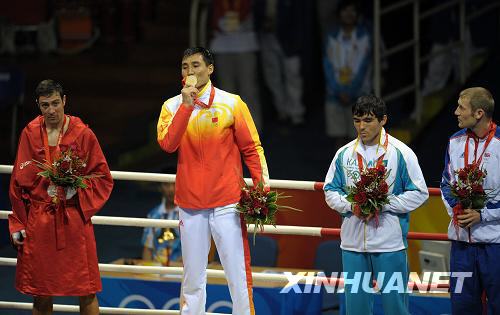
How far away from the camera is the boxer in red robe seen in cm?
812

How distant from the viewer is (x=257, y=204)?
26.1ft

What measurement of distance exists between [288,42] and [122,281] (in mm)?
5585

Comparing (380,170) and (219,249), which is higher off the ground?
(380,170)

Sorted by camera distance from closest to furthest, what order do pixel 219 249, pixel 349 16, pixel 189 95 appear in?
pixel 189 95 → pixel 219 249 → pixel 349 16

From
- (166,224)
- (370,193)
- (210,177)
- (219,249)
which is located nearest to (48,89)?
(210,177)

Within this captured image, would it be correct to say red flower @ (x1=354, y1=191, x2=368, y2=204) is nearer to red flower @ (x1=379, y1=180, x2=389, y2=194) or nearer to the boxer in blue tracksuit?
red flower @ (x1=379, y1=180, x2=389, y2=194)

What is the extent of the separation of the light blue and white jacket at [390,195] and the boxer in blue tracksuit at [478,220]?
254mm

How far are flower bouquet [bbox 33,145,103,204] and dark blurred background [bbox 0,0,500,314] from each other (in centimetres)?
305

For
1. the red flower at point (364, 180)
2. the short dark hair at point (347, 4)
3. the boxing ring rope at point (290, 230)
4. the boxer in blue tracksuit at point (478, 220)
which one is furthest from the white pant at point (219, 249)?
the short dark hair at point (347, 4)

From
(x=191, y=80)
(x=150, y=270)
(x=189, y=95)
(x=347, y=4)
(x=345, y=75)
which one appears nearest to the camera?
(x=189, y=95)

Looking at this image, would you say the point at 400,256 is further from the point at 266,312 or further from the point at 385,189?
the point at 266,312

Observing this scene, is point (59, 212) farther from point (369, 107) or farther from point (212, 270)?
point (369, 107)

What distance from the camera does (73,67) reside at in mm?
16234

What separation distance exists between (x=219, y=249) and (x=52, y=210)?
109 cm
